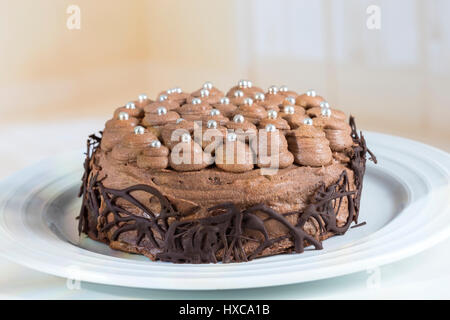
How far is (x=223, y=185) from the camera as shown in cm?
264

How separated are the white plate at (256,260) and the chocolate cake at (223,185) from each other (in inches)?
2.6

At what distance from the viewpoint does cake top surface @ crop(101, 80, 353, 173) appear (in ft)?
8.84

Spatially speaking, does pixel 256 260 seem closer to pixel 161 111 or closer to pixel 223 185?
pixel 223 185

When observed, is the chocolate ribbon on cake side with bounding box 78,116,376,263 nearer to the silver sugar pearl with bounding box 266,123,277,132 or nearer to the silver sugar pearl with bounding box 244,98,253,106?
the silver sugar pearl with bounding box 266,123,277,132

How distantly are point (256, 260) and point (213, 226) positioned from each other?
0.56 ft

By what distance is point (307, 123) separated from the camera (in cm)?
288

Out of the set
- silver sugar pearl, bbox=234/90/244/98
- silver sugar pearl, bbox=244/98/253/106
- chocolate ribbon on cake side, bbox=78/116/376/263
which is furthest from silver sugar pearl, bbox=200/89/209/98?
chocolate ribbon on cake side, bbox=78/116/376/263

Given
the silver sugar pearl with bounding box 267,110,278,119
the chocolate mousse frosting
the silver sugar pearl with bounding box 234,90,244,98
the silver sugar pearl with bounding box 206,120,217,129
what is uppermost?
the silver sugar pearl with bounding box 234,90,244,98

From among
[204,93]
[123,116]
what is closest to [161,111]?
[123,116]

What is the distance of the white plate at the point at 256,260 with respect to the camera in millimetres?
2432

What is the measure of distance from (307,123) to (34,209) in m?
1.09

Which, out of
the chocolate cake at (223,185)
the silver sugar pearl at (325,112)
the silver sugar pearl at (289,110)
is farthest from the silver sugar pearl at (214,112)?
the silver sugar pearl at (325,112)
